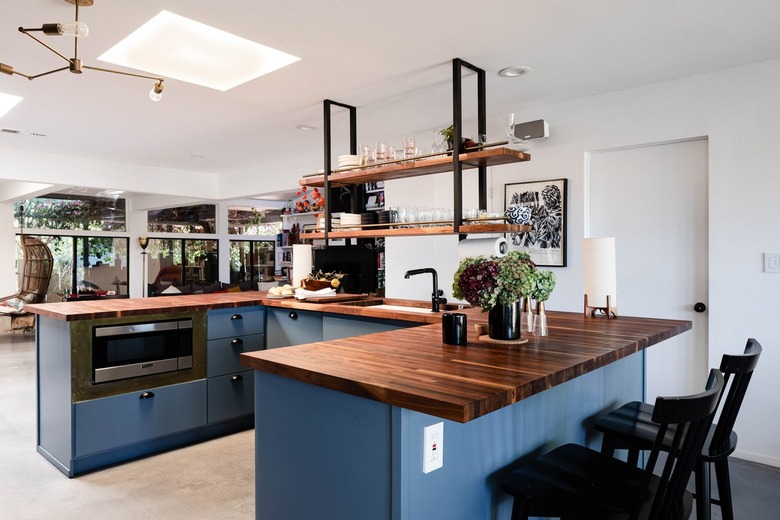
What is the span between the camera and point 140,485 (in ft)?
9.62

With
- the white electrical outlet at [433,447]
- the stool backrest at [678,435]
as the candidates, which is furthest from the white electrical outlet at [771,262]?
the white electrical outlet at [433,447]

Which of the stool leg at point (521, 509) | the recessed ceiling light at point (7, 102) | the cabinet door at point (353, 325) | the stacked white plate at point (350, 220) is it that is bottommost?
the stool leg at point (521, 509)

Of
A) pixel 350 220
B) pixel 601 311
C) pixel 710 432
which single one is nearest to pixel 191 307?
pixel 350 220

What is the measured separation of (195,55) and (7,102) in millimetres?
1807

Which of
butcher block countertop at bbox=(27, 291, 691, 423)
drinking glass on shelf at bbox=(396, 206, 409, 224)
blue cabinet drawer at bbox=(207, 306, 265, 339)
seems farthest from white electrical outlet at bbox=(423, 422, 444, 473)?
blue cabinet drawer at bbox=(207, 306, 265, 339)

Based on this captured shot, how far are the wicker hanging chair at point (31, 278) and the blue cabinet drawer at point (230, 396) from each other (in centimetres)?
604

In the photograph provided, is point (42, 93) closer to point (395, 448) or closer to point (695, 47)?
point (395, 448)

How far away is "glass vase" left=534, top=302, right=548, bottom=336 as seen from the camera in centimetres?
215

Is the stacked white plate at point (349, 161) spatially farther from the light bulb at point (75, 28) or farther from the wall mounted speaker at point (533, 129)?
the light bulb at point (75, 28)

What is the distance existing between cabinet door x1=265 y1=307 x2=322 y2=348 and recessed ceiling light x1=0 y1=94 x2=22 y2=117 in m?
2.44

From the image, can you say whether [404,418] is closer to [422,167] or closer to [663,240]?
[422,167]

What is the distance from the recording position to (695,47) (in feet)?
9.68

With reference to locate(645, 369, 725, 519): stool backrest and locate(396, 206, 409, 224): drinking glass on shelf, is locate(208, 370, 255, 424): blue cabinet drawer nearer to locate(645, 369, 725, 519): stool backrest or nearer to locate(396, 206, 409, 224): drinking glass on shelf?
locate(396, 206, 409, 224): drinking glass on shelf

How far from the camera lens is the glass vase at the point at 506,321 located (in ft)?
6.38
